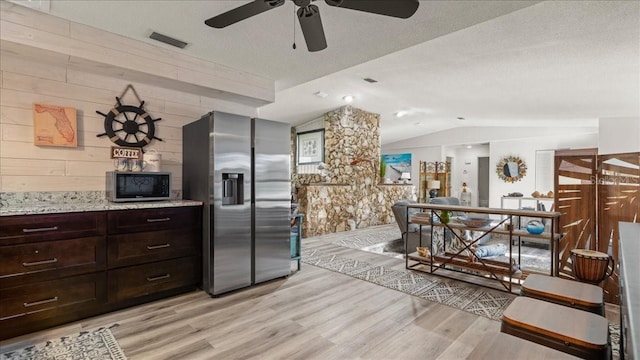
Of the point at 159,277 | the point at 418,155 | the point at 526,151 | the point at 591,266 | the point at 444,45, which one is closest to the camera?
the point at 591,266

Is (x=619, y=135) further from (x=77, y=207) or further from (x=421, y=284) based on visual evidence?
(x=77, y=207)

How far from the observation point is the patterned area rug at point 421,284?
9.25ft

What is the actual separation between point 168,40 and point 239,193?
5.44 ft

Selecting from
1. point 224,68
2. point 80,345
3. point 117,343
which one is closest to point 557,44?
point 224,68

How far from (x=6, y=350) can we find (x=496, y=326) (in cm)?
369

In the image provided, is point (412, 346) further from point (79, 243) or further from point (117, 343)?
point (79, 243)

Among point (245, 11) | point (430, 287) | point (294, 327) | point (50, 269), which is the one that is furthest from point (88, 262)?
point (430, 287)

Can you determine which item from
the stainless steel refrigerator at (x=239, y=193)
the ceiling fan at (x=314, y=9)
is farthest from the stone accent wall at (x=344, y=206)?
the ceiling fan at (x=314, y=9)

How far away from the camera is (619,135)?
6285 mm

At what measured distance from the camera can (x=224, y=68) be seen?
11.8 feet

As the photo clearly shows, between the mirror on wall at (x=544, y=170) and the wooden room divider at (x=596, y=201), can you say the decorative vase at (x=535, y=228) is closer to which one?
the wooden room divider at (x=596, y=201)

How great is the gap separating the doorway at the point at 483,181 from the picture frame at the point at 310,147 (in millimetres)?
6491

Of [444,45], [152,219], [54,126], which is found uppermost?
[444,45]

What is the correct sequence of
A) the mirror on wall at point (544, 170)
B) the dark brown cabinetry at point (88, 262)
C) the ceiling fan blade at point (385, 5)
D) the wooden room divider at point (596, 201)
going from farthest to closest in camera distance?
the mirror on wall at point (544, 170) → the wooden room divider at point (596, 201) → the dark brown cabinetry at point (88, 262) → the ceiling fan blade at point (385, 5)
